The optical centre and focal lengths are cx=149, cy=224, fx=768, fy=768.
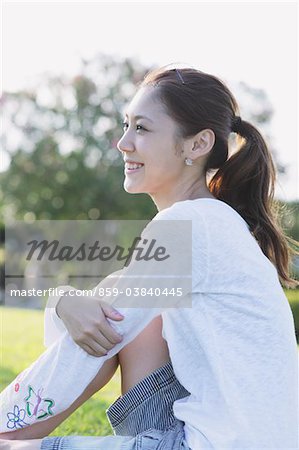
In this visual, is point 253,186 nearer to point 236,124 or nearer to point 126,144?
point 236,124

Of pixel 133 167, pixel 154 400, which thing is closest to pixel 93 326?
pixel 154 400

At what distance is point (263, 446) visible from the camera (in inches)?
70.7

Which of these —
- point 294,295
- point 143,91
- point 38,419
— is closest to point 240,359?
point 38,419

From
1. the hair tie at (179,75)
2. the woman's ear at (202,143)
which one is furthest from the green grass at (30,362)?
the hair tie at (179,75)

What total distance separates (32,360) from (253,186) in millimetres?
3960

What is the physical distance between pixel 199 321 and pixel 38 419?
19.2 inches

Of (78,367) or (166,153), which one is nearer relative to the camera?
(78,367)

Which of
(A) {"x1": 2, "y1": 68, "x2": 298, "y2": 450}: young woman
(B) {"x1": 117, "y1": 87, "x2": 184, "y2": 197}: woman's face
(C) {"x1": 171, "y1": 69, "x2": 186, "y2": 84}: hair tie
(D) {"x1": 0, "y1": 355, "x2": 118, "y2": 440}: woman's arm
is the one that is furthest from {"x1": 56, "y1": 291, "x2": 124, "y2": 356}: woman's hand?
(C) {"x1": 171, "y1": 69, "x2": 186, "y2": 84}: hair tie

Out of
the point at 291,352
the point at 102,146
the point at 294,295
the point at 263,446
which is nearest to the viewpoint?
the point at 263,446

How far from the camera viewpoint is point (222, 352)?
72.1 inches

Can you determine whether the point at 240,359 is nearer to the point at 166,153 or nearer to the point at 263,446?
the point at 263,446

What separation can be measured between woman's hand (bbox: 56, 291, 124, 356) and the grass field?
1450mm

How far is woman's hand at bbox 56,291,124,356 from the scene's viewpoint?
187 cm

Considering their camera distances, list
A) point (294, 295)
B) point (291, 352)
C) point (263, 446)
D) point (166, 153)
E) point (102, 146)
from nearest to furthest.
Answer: point (263, 446), point (291, 352), point (166, 153), point (294, 295), point (102, 146)
